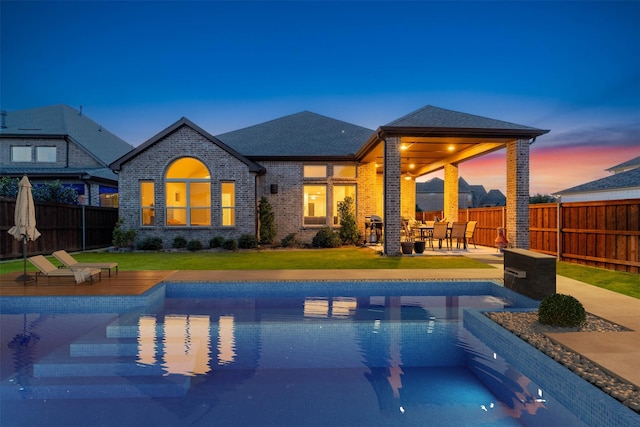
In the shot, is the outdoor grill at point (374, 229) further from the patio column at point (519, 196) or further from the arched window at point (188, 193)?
the arched window at point (188, 193)

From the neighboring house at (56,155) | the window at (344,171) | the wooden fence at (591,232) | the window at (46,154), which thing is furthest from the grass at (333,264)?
the window at (46,154)

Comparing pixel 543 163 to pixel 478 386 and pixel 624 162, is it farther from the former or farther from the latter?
pixel 478 386

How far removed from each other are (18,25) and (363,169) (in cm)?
2010

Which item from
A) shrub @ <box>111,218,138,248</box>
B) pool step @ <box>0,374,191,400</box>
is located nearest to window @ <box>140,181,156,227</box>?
shrub @ <box>111,218,138,248</box>

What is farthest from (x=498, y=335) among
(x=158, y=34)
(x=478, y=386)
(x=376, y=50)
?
(x=158, y=34)

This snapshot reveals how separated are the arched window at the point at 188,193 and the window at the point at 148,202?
27.1 inches

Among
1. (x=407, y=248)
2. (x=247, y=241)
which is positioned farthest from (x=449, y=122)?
(x=247, y=241)

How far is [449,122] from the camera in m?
13.4

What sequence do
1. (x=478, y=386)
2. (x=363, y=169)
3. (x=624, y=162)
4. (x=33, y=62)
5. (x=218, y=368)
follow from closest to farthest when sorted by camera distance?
1. (x=478, y=386)
2. (x=218, y=368)
3. (x=363, y=169)
4. (x=33, y=62)
5. (x=624, y=162)

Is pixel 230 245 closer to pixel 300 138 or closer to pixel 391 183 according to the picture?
pixel 391 183

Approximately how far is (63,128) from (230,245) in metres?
17.1

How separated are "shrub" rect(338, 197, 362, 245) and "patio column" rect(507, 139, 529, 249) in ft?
22.2

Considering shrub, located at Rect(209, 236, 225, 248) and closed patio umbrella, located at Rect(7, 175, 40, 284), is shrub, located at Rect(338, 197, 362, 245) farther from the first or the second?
closed patio umbrella, located at Rect(7, 175, 40, 284)

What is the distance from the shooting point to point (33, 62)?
22.8 metres
